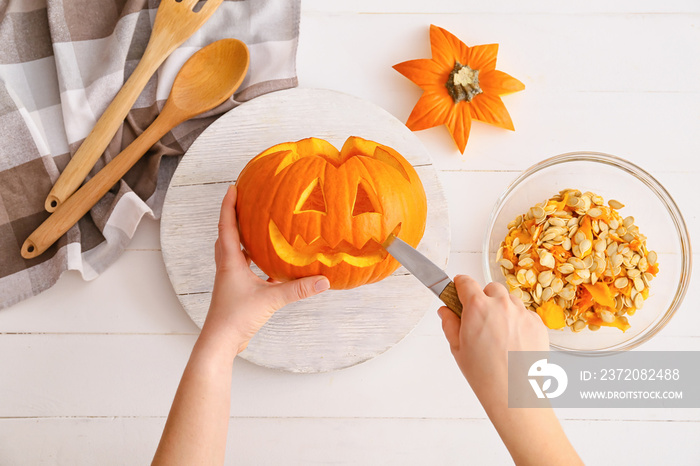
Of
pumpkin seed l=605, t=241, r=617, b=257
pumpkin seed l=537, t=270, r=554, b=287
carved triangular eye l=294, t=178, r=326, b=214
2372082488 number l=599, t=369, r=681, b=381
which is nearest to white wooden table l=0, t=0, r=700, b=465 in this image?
2372082488 number l=599, t=369, r=681, b=381

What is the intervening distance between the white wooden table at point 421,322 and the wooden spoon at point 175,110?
0.41 ft

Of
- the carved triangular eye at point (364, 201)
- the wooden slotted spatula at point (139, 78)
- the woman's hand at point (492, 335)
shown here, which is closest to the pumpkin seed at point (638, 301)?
the woman's hand at point (492, 335)

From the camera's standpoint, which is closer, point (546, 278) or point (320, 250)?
point (320, 250)

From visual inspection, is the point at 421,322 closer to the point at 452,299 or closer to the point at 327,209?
the point at 452,299

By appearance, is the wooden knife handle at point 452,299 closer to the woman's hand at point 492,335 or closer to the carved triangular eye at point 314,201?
the woman's hand at point 492,335

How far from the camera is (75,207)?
3.79 feet

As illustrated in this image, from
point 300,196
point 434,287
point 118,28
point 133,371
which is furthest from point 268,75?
point 133,371

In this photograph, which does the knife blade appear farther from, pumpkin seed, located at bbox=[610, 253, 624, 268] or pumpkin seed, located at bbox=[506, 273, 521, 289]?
pumpkin seed, located at bbox=[610, 253, 624, 268]

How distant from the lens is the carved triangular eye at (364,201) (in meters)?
0.89

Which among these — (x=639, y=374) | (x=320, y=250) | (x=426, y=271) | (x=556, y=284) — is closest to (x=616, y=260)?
(x=556, y=284)

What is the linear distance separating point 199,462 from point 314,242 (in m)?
0.40

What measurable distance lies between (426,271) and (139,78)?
0.81m

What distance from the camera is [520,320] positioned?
2.74 feet

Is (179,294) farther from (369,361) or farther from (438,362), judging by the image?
(438,362)
